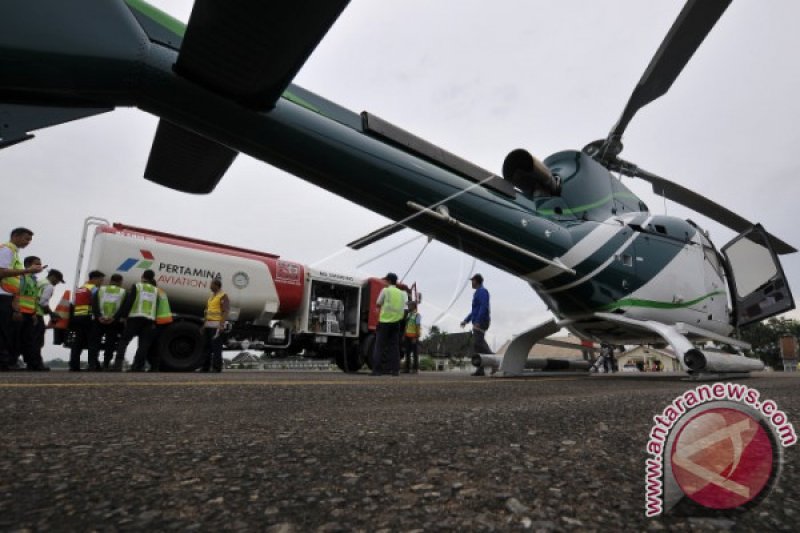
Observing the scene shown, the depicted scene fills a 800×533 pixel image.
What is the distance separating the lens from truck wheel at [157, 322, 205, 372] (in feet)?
24.7

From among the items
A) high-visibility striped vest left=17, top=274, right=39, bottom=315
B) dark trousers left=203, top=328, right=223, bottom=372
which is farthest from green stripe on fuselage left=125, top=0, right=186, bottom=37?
dark trousers left=203, top=328, right=223, bottom=372

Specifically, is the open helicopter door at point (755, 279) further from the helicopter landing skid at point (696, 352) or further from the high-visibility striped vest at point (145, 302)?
the high-visibility striped vest at point (145, 302)

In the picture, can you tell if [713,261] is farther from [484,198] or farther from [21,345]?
[21,345]

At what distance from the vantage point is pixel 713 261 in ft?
22.6

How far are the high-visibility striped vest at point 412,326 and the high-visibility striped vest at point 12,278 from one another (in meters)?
6.59

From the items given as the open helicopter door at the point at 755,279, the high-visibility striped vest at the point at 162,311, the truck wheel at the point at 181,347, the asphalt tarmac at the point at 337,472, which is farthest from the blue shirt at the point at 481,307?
the asphalt tarmac at the point at 337,472

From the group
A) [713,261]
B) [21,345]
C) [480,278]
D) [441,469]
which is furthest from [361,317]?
[441,469]

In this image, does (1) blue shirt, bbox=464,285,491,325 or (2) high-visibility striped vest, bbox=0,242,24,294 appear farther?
(1) blue shirt, bbox=464,285,491,325

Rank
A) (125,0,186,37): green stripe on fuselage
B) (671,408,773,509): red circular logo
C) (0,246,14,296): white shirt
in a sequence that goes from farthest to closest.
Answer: (0,246,14,296): white shirt
(125,0,186,37): green stripe on fuselage
(671,408,773,509): red circular logo

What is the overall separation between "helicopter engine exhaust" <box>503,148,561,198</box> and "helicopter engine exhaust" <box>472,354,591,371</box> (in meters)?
2.44

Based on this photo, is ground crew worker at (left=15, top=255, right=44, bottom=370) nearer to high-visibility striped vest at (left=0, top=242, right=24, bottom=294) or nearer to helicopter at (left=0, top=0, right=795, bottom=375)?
high-visibility striped vest at (left=0, top=242, right=24, bottom=294)

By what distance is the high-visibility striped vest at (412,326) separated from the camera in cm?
1009

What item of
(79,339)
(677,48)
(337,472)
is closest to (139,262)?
(79,339)

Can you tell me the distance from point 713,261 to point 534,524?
294 inches
